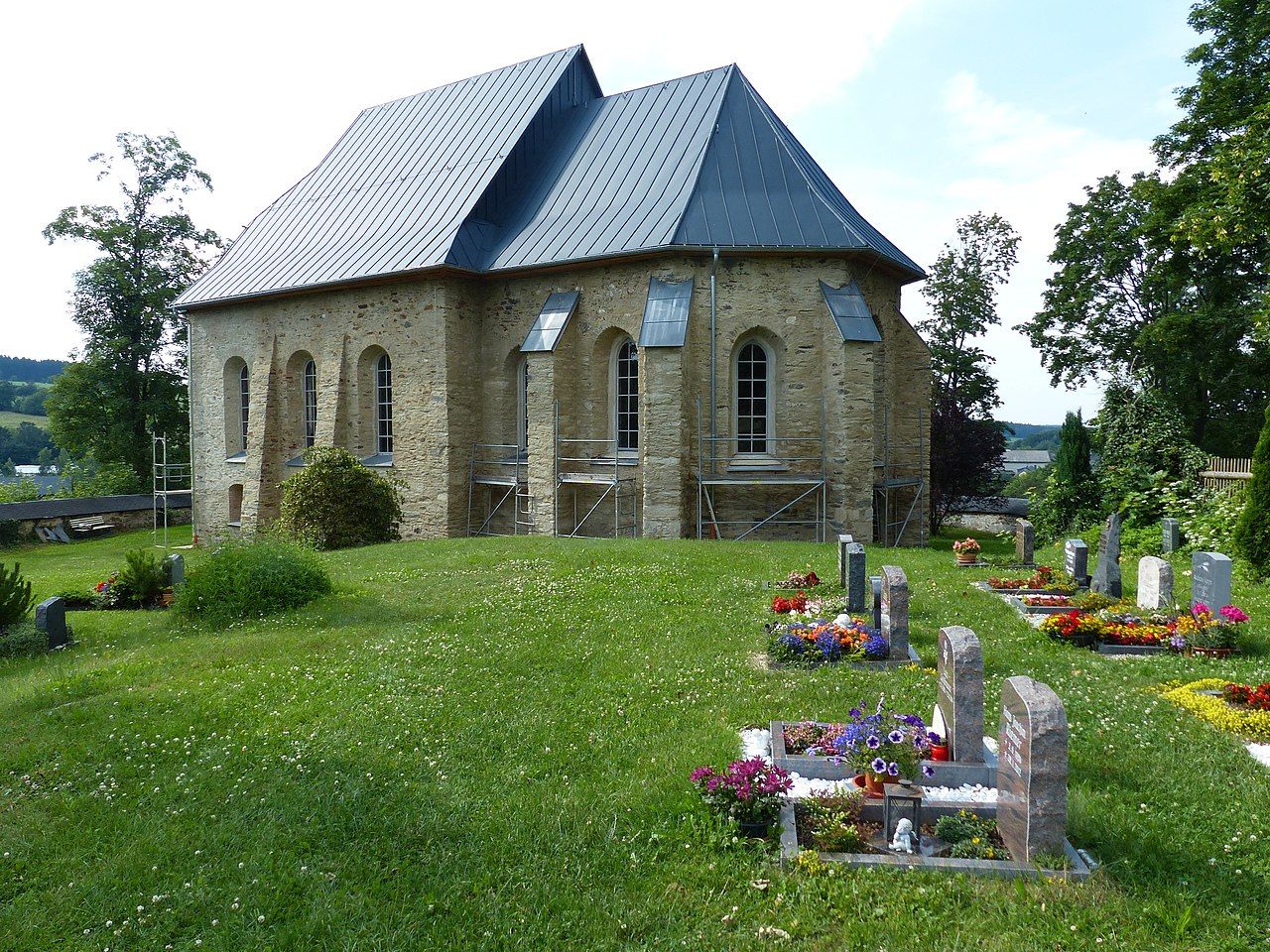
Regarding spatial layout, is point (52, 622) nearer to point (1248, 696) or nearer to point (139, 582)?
point (139, 582)

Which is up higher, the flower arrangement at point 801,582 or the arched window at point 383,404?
the arched window at point 383,404

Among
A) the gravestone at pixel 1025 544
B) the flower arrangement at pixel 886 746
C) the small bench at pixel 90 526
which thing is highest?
the gravestone at pixel 1025 544

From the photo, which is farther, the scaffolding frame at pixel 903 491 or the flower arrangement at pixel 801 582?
the scaffolding frame at pixel 903 491

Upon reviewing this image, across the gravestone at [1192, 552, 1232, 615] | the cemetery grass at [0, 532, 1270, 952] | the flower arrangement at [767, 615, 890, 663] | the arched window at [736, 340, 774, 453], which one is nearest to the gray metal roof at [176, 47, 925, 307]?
the arched window at [736, 340, 774, 453]

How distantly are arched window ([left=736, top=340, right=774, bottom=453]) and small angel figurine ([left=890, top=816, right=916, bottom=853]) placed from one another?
1405 centimetres

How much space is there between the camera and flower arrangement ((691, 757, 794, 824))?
472 cm

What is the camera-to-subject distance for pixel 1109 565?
10.8 m

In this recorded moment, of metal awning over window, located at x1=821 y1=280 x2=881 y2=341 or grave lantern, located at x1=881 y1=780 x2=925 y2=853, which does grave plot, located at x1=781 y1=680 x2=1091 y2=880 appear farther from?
metal awning over window, located at x1=821 y1=280 x2=881 y2=341

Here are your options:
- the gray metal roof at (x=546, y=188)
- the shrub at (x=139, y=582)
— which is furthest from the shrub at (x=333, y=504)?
the shrub at (x=139, y=582)

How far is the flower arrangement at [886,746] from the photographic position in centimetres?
498

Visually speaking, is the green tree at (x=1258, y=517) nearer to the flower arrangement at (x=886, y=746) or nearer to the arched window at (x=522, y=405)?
the flower arrangement at (x=886, y=746)

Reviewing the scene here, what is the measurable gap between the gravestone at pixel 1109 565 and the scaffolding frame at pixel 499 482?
41.4ft

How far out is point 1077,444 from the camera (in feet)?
66.7

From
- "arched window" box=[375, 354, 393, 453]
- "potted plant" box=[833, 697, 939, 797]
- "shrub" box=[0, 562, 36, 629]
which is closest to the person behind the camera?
"potted plant" box=[833, 697, 939, 797]
